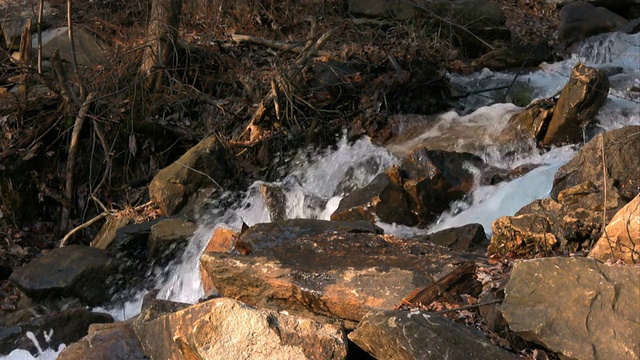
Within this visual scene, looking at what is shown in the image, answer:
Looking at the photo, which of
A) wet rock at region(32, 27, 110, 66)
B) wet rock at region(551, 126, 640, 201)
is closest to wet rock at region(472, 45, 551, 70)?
wet rock at region(551, 126, 640, 201)

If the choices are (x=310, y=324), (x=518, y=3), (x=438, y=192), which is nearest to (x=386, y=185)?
(x=438, y=192)

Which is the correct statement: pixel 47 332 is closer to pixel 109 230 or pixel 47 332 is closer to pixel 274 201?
pixel 109 230

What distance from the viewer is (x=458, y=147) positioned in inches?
328

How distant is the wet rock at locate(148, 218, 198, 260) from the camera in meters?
7.35

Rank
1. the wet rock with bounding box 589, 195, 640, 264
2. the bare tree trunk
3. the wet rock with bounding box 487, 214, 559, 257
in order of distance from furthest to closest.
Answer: the bare tree trunk
the wet rock with bounding box 487, 214, 559, 257
the wet rock with bounding box 589, 195, 640, 264

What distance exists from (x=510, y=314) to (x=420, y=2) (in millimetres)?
8343

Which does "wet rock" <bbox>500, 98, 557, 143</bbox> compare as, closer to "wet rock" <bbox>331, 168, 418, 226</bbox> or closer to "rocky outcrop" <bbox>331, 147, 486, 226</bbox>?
"rocky outcrop" <bbox>331, 147, 486, 226</bbox>

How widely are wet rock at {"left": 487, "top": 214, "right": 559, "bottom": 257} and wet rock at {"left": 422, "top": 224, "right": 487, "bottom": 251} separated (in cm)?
55

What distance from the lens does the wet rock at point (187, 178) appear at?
801 cm

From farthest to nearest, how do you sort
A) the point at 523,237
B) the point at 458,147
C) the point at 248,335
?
the point at 458,147 < the point at 523,237 < the point at 248,335

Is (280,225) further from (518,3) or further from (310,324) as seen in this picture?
(518,3)

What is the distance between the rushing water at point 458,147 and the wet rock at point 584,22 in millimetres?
1018

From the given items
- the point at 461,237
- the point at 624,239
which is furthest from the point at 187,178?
the point at 624,239

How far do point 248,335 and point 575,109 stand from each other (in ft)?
17.6
